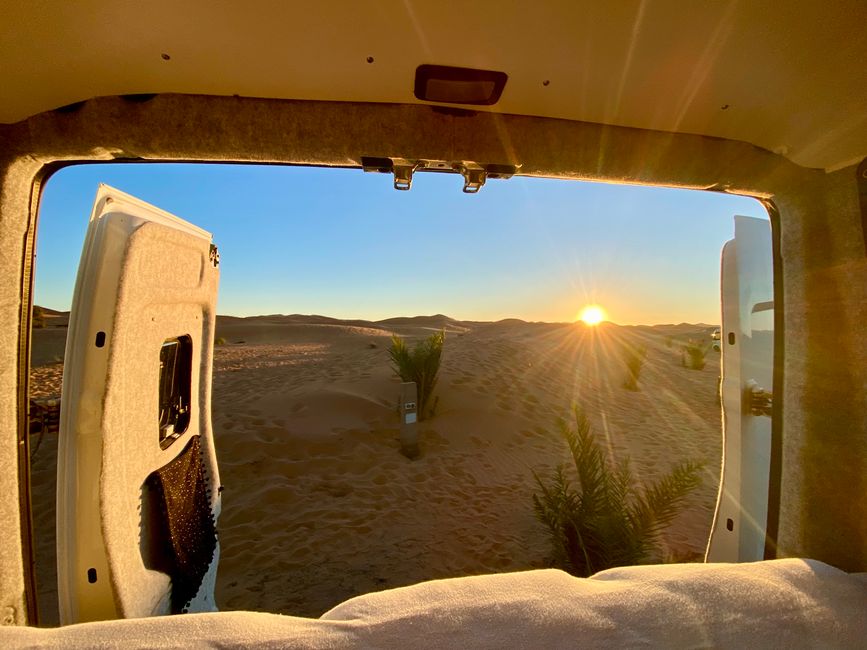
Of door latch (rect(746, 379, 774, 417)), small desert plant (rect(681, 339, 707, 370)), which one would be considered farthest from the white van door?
small desert plant (rect(681, 339, 707, 370))

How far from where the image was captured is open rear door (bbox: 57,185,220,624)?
1125mm

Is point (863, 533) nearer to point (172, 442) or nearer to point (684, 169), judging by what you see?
point (684, 169)

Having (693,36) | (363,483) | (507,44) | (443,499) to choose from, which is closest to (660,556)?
(443,499)

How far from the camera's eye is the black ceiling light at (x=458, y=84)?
120 centimetres

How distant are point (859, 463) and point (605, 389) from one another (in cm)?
789

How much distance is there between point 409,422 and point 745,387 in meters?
3.77

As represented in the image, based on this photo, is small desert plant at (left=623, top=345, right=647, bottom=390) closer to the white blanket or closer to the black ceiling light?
the white blanket

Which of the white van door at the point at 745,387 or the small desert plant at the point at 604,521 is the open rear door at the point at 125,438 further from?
the white van door at the point at 745,387

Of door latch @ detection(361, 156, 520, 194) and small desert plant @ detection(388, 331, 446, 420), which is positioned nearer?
door latch @ detection(361, 156, 520, 194)

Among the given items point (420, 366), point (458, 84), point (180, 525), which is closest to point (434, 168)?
point (458, 84)

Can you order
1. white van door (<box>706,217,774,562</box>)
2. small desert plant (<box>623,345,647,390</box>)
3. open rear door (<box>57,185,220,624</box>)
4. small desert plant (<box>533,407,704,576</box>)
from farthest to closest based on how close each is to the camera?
small desert plant (<box>623,345,647,390</box>), small desert plant (<box>533,407,704,576</box>), white van door (<box>706,217,774,562</box>), open rear door (<box>57,185,220,624</box>)

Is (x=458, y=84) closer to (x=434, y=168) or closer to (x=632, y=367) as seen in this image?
(x=434, y=168)

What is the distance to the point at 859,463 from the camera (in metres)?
1.43

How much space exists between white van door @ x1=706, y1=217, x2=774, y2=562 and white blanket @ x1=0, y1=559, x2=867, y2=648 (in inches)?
36.4
